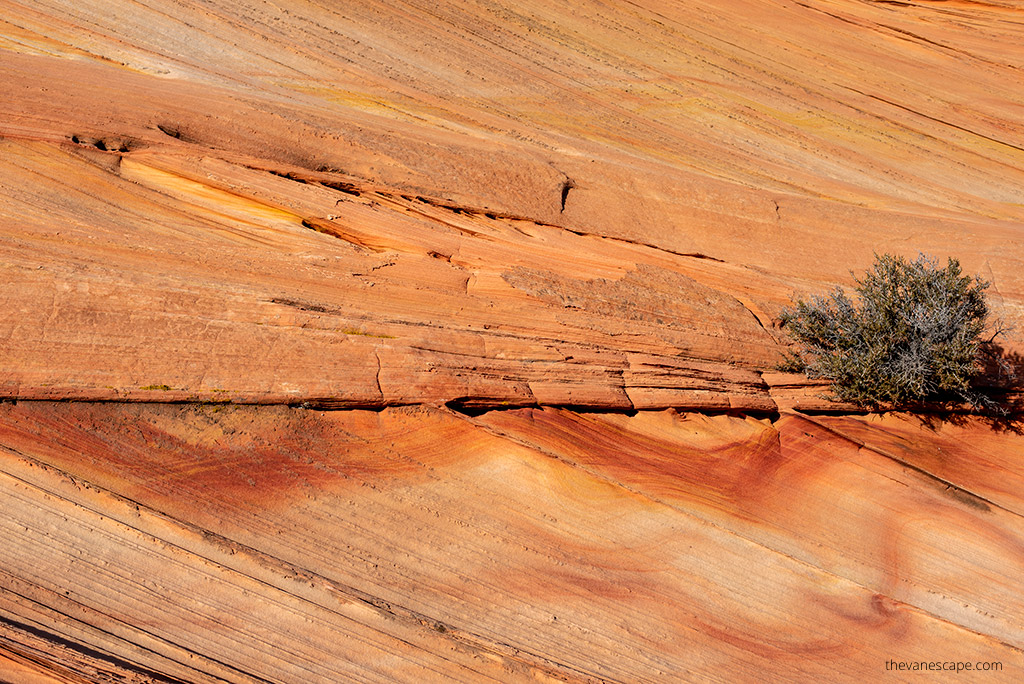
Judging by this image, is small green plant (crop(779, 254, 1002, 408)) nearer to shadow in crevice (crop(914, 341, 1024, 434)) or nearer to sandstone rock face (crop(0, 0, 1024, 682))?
shadow in crevice (crop(914, 341, 1024, 434))

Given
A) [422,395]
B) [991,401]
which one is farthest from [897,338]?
[422,395]

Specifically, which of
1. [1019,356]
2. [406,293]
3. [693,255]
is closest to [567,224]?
[693,255]

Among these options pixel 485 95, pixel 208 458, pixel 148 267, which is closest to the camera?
pixel 208 458

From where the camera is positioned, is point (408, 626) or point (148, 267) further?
point (148, 267)

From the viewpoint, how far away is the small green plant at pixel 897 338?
7.05 meters

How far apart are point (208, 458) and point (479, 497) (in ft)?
5.91

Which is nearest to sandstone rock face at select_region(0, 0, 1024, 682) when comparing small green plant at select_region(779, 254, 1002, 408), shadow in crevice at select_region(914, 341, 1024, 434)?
shadow in crevice at select_region(914, 341, 1024, 434)

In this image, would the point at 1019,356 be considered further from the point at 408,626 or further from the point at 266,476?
the point at 266,476

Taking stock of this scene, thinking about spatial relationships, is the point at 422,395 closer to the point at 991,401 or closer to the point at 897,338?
the point at 897,338

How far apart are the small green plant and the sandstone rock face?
26cm

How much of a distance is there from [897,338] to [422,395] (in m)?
4.41

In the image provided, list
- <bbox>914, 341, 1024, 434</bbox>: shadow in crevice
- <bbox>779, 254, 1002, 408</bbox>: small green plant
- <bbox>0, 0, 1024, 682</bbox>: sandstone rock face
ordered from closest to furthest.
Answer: <bbox>0, 0, 1024, 682</bbox>: sandstone rock face < <bbox>779, 254, 1002, 408</bbox>: small green plant < <bbox>914, 341, 1024, 434</bbox>: shadow in crevice

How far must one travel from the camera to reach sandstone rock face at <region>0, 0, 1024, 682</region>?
478 centimetres

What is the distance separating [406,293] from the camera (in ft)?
21.8
